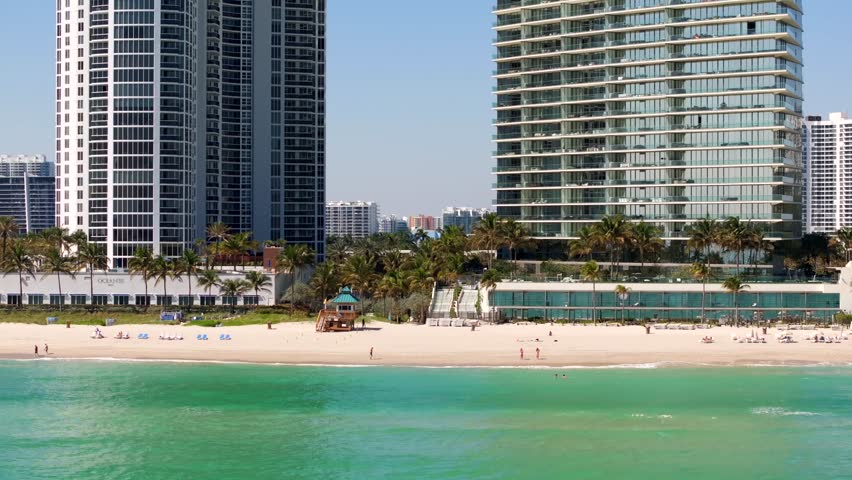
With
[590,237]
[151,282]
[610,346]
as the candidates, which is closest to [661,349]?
[610,346]

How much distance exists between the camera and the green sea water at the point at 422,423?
208ft

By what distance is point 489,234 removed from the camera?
438ft

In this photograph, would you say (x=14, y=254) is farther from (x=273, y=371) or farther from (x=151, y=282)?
(x=273, y=371)

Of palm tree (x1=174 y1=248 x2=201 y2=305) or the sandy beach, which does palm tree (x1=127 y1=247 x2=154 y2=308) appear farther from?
the sandy beach

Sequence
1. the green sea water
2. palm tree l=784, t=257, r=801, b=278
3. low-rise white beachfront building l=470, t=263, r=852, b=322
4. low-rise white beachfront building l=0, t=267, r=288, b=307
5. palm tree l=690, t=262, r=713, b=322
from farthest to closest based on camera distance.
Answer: palm tree l=784, t=257, r=801, b=278
low-rise white beachfront building l=0, t=267, r=288, b=307
low-rise white beachfront building l=470, t=263, r=852, b=322
palm tree l=690, t=262, r=713, b=322
the green sea water

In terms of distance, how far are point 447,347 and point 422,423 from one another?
1104 inches

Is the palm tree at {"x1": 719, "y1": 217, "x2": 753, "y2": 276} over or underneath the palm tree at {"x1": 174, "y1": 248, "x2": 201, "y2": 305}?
over

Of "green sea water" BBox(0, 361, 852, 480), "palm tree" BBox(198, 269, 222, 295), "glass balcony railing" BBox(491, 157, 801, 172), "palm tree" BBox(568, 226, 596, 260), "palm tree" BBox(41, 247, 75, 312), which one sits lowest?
"green sea water" BBox(0, 361, 852, 480)

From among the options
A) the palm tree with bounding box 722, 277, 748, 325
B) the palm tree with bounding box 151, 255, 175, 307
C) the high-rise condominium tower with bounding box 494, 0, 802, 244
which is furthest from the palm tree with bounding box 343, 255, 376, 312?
the palm tree with bounding box 722, 277, 748, 325

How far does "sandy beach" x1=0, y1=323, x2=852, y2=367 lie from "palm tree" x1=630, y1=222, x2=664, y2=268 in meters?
17.6

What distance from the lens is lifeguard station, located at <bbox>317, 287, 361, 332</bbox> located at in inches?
4363

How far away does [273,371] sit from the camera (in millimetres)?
94250

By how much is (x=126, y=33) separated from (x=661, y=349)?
81790 mm

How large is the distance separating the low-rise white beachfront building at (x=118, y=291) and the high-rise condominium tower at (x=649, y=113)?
3804 cm
